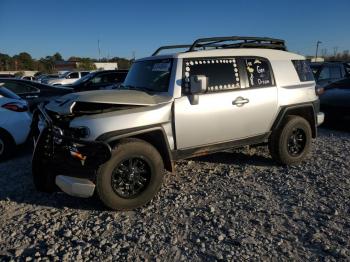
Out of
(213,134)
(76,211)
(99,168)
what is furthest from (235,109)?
(76,211)

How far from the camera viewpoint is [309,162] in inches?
236

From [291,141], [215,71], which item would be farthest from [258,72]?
[291,141]

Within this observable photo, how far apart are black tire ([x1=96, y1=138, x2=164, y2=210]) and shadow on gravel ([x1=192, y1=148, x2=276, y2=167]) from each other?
6.31 ft

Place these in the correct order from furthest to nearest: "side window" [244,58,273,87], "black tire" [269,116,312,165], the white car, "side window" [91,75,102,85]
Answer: "side window" [91,75,102,85], the white car, "black tire" [269,116,312,165], "side window" [244,58,273,87]

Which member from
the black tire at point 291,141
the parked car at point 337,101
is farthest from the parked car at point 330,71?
the black tire at point 291,141

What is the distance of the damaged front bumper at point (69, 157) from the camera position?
3938mm

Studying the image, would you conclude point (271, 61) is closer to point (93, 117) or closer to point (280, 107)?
point (280, 107)

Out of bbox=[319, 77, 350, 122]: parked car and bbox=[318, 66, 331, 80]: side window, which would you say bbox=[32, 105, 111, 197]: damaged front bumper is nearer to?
bbox=[319, 77, 350, 122]: parked car

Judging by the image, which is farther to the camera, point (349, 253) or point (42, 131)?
point (42, 131)

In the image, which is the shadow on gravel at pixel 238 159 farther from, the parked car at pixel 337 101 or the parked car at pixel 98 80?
the parked car at pixel 98 80

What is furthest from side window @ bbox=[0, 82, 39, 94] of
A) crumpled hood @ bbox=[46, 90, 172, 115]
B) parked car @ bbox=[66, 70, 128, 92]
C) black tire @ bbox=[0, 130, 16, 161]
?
crumpled hood @ bbox=[46, 90, 172, 115]

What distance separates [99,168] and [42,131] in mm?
861

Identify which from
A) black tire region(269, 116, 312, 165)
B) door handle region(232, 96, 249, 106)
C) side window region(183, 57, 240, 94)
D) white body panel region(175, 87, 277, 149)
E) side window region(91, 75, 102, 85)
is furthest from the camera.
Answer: side window region(91, 75, 102, 85)

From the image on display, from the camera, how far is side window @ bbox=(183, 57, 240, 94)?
4848 mm
